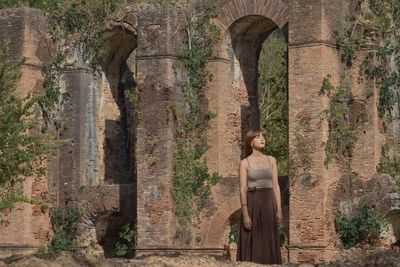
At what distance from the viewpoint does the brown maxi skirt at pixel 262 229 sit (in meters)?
12.8

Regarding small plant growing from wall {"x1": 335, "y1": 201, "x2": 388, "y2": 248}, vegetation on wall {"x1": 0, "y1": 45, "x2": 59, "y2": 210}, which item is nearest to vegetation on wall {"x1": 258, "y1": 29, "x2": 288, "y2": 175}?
small plant growing from wall {"x1": 335, "y1": 201, "x2": 388, "y2": 248}

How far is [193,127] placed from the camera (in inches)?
885

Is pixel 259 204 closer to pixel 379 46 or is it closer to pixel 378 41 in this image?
pixel 379 46

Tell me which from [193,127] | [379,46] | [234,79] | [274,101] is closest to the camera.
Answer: [379,46]

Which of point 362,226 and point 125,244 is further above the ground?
point 362,226

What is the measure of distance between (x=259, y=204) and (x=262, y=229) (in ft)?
0.88

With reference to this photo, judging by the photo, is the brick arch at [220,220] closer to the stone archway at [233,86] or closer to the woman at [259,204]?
the stone archway at [233,86]

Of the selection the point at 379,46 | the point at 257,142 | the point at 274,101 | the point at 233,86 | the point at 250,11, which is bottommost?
the point at 257,142

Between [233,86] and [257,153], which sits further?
[233,86]

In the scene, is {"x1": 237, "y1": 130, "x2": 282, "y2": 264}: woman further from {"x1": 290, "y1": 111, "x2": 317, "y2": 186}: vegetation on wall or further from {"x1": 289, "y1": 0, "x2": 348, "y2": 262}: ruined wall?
{"x1": 290, "y1": 111, "x2": 317, "y2": 186}: vegetation on wall

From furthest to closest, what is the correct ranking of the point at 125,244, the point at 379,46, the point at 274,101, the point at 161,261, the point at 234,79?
the point at 274,101
the point at 125,244
the point at 234,79
the point at 379,46
the point at 161,261

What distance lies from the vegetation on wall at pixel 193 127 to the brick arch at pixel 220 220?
0.35 meters

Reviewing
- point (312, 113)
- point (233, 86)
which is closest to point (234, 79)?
point (233, 86)

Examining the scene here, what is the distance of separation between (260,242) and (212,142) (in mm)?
Answer: 9608
